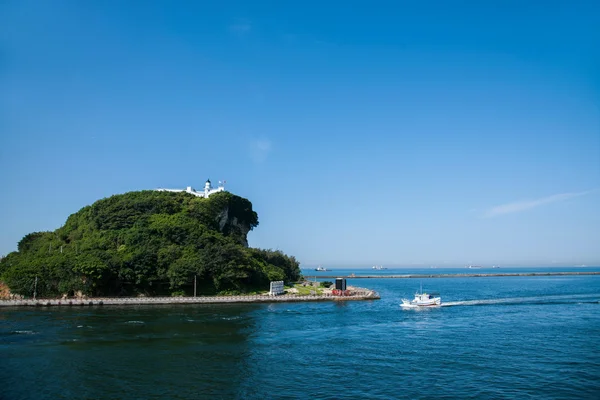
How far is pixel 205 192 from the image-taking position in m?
140

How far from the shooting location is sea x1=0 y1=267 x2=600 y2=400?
30516 mm

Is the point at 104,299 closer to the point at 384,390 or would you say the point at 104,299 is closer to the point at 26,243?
the point at 26,243

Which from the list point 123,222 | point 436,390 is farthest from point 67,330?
point 123,222

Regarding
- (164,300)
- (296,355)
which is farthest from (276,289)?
(296,355)

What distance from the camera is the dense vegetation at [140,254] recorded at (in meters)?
83.4

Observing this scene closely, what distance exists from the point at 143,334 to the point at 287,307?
1287 inches

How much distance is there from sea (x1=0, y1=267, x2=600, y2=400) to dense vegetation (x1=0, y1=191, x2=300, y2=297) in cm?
1583

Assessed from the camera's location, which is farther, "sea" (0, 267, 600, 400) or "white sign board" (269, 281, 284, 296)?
"white sign board" (269, 281, 284, 296)

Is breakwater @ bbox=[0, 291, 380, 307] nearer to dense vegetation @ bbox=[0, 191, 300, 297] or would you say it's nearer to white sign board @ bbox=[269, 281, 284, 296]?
white sign board @ bbox=[269, 281, 284, 296]

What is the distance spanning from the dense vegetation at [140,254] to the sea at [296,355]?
623 inches

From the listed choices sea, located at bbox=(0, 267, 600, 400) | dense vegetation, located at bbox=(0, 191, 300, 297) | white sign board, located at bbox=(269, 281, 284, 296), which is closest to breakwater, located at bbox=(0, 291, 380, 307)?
white sign board, located at bbox=(269, 281, 284, 296)

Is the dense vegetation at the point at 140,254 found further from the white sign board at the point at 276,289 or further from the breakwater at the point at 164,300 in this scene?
the white sign board at the point at 276,289

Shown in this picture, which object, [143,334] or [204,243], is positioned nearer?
[143,334]

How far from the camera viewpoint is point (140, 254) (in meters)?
89.2
